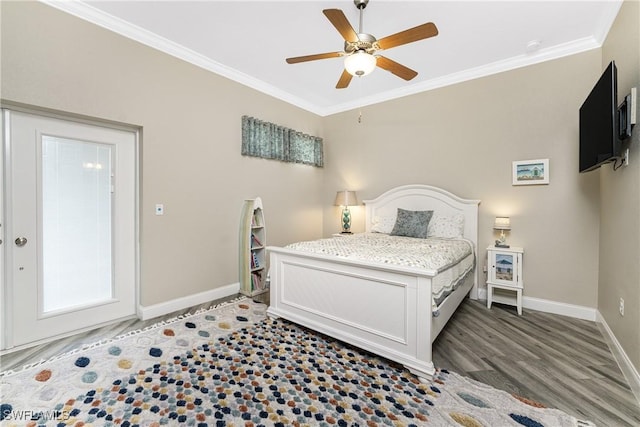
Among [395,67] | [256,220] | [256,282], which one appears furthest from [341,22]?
[256,282]

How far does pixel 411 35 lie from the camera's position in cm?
194

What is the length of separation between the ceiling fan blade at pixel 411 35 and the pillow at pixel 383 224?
2474 mm

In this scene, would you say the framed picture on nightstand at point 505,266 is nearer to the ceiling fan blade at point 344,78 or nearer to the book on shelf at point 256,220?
the ceiling fan blade at point 344,78

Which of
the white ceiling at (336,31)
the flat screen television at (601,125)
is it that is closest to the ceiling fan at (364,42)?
the white ceiling at (336,31)

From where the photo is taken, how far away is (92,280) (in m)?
2.71

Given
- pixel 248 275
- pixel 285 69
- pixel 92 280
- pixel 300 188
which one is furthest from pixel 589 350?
pixel 92 280

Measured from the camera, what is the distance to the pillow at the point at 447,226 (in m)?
3.53

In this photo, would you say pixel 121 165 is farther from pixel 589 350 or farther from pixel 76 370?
pixel 589 350

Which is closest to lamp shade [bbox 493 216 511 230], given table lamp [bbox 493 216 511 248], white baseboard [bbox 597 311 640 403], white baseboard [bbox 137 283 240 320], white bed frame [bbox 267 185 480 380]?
table lamp [bbox 493 216 511 248]

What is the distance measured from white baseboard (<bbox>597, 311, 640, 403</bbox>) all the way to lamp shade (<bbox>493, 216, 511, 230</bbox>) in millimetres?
1169

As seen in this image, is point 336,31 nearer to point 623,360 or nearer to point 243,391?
point 243,391

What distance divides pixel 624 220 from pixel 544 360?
124 cm

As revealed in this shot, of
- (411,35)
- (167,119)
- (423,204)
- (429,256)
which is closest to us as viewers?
(411,35)

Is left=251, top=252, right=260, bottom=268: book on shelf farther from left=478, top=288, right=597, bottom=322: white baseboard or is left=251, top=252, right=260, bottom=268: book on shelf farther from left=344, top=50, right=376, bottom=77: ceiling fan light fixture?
left=478, top=288, right=597, bottom=322: white baseboard
